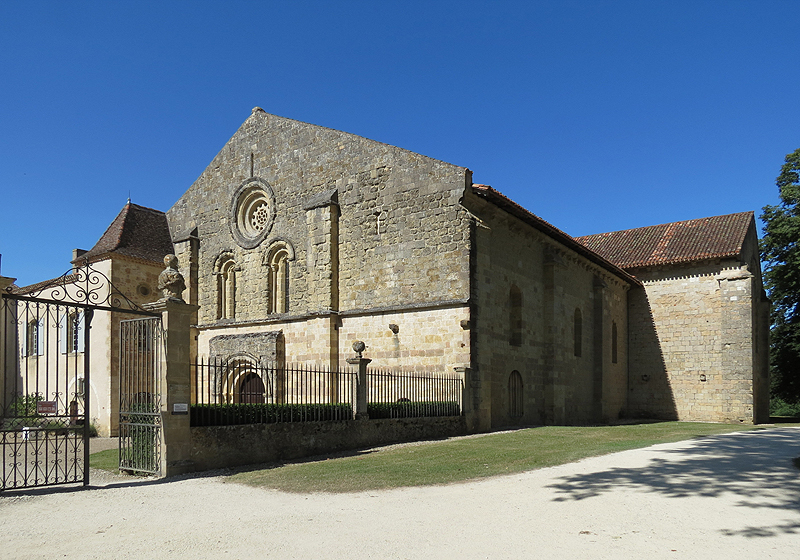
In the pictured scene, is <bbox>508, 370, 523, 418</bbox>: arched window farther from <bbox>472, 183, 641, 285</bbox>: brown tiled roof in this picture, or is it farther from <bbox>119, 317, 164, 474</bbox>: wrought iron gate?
<bbox>119, 317, 164, 474</bbox>: wrought iron gate

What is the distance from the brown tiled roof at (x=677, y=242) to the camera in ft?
85.8

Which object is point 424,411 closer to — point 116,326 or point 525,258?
point 525,258

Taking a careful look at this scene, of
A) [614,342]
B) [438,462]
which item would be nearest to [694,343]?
[614,342]

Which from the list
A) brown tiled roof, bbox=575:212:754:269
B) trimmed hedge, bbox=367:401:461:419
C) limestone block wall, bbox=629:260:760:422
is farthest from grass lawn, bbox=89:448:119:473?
brown tiled roof, bbox=575:212:754:269

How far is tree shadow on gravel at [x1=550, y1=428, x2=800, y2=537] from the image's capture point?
686 centimetres

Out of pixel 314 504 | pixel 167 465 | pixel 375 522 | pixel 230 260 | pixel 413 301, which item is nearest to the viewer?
pixel 375 522

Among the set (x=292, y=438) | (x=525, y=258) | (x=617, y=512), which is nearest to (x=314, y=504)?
(x=617, y=512)

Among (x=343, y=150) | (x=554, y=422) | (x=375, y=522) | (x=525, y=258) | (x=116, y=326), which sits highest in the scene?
(x=343, y=150)

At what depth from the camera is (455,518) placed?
668 cm

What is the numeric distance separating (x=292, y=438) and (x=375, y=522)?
6080mm

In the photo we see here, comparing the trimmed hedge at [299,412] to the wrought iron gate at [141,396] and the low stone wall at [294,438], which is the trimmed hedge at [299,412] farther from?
the wrought iron gate at [141,396]

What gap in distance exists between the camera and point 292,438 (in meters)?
12.4

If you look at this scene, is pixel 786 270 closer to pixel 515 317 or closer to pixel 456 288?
pixel 515 317

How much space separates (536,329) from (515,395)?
2526mm
